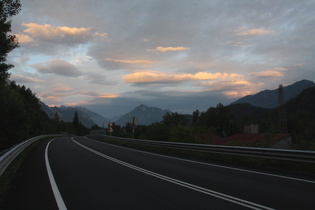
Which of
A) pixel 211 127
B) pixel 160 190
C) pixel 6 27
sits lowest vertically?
pixel 160 190

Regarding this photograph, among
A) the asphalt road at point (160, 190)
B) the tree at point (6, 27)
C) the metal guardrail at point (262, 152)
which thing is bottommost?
the asphalt road at point (160, 190)

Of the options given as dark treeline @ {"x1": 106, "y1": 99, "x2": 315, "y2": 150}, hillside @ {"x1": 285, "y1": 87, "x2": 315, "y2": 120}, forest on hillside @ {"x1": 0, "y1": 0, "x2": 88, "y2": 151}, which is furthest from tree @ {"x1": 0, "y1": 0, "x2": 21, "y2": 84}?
hillside @ {"x1": 285, "y1": 87, "x2": 315, "y2": 120}

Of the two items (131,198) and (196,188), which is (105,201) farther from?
(196,188)

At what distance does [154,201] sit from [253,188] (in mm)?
2776

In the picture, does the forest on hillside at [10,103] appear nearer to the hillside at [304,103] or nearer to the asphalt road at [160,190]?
the asphalt road at [160,190]

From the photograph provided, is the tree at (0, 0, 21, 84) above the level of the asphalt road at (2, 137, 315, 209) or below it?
above

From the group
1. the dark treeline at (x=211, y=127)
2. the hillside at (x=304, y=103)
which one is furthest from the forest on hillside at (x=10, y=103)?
the hillside at (x=304, y=103)

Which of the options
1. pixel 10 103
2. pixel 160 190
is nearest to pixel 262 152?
pixel 160 190

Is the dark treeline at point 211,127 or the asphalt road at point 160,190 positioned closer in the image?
the asphalt road at point 160,190

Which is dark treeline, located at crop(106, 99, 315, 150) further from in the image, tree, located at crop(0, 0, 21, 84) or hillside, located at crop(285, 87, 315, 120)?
tree, located at crop(0, 0, 21, 84)

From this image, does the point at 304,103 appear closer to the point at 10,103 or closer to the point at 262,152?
the point at 10,103

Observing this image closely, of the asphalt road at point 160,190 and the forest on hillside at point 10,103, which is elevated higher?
the forest on hillside at point 10,103

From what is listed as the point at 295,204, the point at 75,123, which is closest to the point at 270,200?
the point at 295,204

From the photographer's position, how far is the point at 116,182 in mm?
8148
